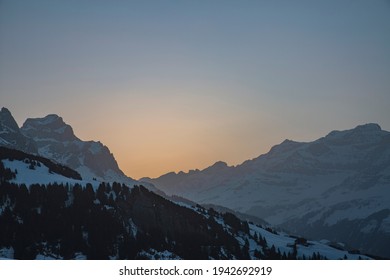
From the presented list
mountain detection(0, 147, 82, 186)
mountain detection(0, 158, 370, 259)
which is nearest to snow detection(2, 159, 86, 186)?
mountain detection(0, 147, 82, 186)

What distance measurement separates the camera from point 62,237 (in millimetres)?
145500

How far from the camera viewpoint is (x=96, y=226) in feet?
518

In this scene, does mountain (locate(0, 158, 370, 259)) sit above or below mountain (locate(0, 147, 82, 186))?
below

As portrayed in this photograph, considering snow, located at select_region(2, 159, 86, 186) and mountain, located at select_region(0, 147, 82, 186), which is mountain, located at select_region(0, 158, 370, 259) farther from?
snow, located at select_region(2, 159, 86, 186)

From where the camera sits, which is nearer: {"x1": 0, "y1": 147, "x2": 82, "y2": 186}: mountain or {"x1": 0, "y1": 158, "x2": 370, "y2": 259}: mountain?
{"x1": 0, "y1": 158, "x2": 370, "y2": 259}: mountain

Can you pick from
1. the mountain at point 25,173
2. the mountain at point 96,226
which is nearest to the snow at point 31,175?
the mountain at point 25,173

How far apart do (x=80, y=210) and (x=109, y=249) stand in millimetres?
21419

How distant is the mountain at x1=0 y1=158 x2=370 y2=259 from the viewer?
141 metres

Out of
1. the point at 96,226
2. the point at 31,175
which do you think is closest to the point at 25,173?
the point at 31,175

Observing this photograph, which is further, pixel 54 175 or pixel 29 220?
pixel 54 175

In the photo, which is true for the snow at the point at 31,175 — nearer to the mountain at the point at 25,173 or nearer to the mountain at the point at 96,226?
the mountain at the point at 25,173
